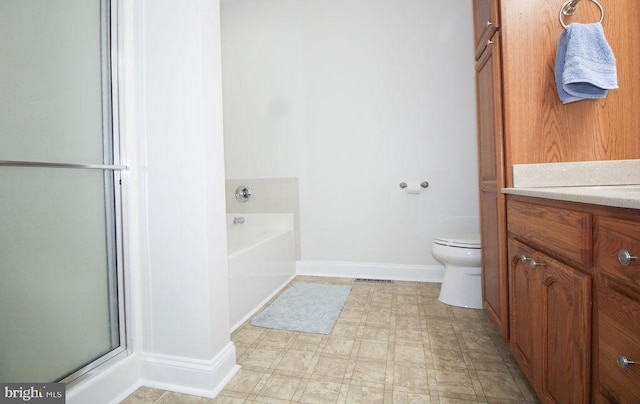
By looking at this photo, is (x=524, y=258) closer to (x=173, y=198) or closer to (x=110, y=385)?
(x=173, y=198)

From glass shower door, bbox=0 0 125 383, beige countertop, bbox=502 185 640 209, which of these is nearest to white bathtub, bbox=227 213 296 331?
glass shower door, bbox=0 0 125 383

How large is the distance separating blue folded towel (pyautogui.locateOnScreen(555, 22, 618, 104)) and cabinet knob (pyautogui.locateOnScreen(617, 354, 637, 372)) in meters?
1.00

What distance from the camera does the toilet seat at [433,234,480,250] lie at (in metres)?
1.96

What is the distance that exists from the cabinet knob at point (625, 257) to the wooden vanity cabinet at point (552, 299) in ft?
0.42

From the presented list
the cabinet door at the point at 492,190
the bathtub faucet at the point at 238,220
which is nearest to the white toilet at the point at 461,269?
the cabinet door at the point at 492,190

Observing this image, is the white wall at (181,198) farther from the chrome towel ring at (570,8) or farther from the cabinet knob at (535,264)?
the chrome towel ring at (570,8)

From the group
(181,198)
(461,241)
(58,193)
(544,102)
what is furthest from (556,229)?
(58,193)

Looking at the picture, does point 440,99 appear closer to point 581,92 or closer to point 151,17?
point 581,92

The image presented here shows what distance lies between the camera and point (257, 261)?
218 centimetres

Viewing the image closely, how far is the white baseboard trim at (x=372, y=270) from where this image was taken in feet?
8.58

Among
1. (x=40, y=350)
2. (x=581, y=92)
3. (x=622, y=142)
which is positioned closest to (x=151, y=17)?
(x=40, y=350)

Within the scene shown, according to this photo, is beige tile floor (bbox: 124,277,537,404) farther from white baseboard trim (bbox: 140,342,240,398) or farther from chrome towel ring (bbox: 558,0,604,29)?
chrome towel ring (bbox: 558,0,604,29)

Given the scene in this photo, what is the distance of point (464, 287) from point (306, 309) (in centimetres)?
107

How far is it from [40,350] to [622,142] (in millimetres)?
2320
